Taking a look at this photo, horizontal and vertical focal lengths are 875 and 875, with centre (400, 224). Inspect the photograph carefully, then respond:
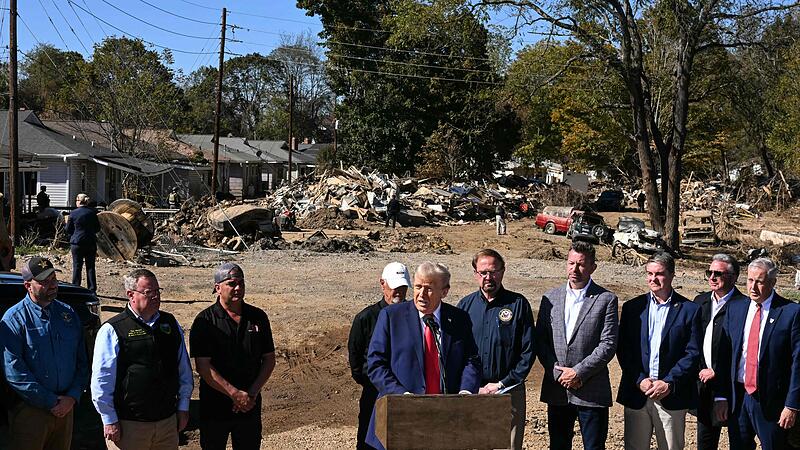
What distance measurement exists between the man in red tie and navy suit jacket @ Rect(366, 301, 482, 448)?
2.35 m

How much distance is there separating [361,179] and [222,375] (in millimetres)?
41023

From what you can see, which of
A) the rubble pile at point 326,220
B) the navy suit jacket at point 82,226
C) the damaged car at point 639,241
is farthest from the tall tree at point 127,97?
the navy suit jacket at point 82,226

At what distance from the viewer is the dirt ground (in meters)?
9.29

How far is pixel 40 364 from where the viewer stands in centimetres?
565

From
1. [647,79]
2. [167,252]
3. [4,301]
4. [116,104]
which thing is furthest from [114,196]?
[4,301]

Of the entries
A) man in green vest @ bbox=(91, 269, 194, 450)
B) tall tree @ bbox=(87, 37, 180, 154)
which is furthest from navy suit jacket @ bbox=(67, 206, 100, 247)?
tall tree @ bbox=(87, 37, 180, 154)

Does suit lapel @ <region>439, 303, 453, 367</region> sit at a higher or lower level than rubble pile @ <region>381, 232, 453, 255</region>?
higher

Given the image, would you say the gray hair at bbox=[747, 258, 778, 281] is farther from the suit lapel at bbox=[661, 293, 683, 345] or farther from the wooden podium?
the wooden podium

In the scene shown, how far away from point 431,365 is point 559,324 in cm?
148

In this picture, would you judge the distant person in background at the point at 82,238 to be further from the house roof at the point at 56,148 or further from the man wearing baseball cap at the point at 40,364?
the house roof at the point at 56,148

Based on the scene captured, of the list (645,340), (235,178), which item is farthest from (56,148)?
(645,340)

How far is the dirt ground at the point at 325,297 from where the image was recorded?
929cm

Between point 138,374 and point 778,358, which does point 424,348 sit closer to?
point 138,374

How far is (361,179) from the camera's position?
154 ft
